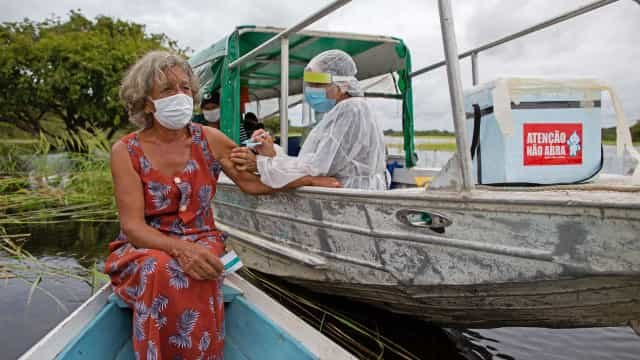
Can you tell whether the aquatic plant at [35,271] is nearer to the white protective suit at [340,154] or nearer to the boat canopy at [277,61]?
the boat canopy at [277,61]

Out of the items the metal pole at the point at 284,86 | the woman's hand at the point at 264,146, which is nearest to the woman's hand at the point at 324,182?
the woman's hand at the point at 264,146

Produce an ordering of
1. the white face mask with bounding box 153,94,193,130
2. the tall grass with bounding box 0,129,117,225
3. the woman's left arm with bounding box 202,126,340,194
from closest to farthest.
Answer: the white face mask with bounding box 153,94,193,130
the woman's left arm with bounding box 202,126,340,194
the tall grass with bounding box 0,129,117,225

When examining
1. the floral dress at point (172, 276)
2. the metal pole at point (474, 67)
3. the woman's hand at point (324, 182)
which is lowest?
the floral dress at point (172, 276)

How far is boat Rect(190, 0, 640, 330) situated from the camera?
188 cm

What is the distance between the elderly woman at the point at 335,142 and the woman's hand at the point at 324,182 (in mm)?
35

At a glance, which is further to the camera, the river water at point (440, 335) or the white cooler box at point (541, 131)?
the river water at point (440, 335)

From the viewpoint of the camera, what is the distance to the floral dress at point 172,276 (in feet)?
6.63

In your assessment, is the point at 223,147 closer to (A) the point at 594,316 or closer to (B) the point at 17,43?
(A) the point at 594,316

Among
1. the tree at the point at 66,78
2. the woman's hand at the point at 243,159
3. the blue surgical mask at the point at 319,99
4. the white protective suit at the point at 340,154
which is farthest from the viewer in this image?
the tree at the point at 66,78

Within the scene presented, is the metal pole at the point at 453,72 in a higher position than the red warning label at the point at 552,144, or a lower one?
higher

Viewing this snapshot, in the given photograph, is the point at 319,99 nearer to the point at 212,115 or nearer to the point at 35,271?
the point at 212,115

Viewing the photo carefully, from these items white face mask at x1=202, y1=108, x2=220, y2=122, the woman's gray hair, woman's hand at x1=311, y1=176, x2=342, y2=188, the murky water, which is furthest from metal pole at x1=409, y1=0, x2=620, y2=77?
white face mask at x1=202, y1=108, x2=220, y2=122

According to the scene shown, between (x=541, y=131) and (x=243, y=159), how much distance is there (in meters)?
1.58

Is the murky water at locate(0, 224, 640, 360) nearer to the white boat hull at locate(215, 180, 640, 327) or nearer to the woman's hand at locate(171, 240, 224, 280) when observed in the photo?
the white boat hull at locate(215, 180, 640, 327)
